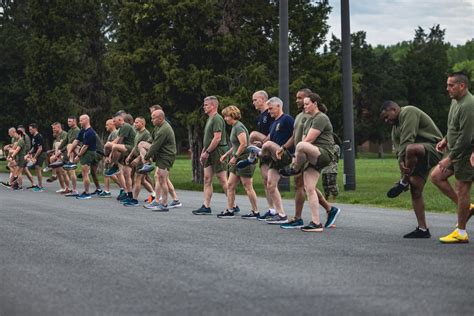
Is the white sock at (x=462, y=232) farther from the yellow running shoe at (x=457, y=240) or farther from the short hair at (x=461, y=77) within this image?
the short hair at (x=461, y=77)

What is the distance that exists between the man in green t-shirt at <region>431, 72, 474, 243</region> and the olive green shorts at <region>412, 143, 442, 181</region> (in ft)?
1.22

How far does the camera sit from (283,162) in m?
13.0

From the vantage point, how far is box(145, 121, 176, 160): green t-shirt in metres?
16.0

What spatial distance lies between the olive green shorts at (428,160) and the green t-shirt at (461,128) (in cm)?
60

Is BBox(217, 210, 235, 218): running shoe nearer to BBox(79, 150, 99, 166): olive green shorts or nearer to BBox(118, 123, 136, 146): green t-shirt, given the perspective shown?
BBox(118, 123, 136, 146): green t-shirt

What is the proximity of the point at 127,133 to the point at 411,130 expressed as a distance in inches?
378

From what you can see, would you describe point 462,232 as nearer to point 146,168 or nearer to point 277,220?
point 277,220

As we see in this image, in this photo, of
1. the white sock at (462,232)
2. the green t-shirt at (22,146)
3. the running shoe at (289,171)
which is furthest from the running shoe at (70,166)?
the white sock at (462,232)

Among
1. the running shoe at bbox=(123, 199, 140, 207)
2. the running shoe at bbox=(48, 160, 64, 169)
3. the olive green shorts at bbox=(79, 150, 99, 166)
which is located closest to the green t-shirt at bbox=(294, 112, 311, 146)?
the running shoe at bbox=(123, 199, 140, 207)

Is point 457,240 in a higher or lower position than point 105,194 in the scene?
higher

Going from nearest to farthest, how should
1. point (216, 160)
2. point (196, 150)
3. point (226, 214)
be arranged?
point (226, 214) → point (216, 160) → point (196, 150)

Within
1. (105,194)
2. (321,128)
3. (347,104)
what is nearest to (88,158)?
(105,194)

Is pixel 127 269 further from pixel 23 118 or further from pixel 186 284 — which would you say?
pixel 23 118

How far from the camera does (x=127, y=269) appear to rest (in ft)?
27.2
